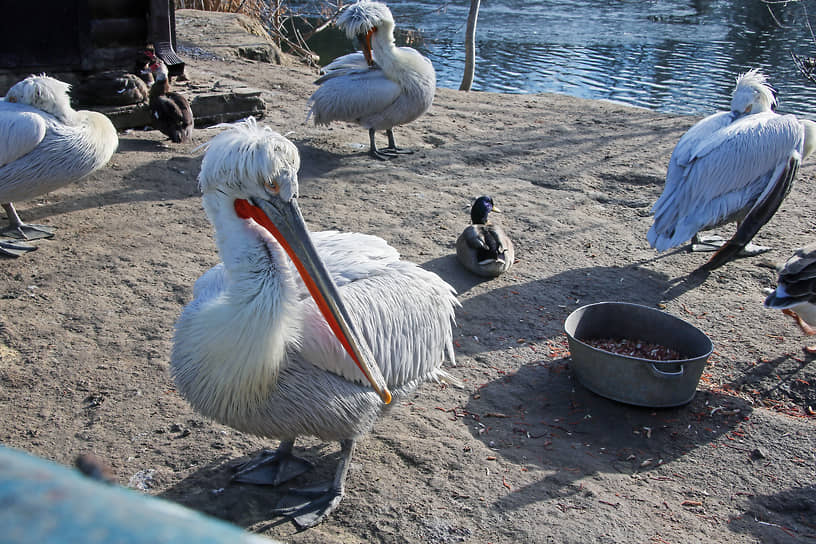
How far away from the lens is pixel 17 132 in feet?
14.7

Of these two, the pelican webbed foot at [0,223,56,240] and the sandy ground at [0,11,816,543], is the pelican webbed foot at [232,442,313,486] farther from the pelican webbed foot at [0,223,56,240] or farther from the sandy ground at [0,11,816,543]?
the pelican webbed foot at [0,223,56,240]

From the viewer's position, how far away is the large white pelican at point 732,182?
5.23m

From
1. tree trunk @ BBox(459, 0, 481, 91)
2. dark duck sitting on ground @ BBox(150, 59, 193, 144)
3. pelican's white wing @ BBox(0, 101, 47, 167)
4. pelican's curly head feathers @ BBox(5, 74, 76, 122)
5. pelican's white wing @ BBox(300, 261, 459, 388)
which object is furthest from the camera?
tree trunk @ BBox(459, 0, 481, 91)

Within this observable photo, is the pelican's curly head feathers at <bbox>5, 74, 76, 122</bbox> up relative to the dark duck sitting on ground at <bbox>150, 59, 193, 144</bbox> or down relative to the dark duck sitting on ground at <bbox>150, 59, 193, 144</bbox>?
up

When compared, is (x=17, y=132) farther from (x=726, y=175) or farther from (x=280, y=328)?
(x=726, y=175)

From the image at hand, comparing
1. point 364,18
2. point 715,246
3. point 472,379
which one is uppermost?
point 364,18

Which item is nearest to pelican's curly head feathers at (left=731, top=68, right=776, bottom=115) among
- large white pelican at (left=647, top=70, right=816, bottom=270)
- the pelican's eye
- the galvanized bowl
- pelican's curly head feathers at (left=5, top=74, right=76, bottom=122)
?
large white pelican at (left=647, top=70, right=816, bottom=270)

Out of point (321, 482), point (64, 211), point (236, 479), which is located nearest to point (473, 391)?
point (321, 482)

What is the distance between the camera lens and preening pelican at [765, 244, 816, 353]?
3883mm

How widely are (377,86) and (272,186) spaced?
4829 mm

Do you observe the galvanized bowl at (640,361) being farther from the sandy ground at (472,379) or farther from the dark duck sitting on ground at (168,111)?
the dark duck sitting on ground at (168,111)

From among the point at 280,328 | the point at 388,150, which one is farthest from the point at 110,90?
the point at 280,328

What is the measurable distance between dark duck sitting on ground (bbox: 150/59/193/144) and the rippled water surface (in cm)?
676

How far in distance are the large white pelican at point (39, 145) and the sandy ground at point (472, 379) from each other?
0.34 metres
